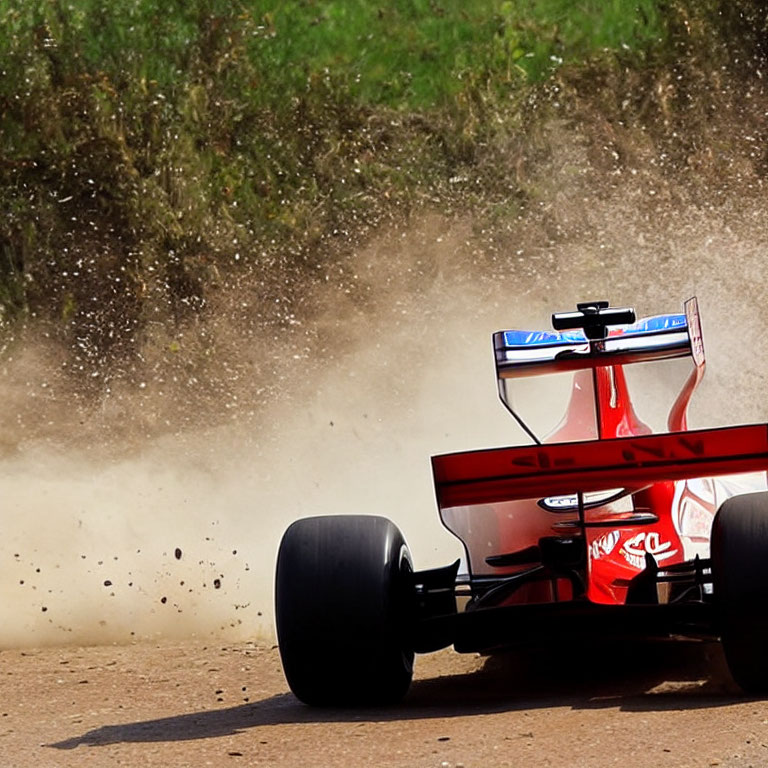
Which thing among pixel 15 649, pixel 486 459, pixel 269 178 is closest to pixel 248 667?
pixel 15 649

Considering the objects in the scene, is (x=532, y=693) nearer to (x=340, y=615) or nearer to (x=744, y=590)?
(x=340, y=615)

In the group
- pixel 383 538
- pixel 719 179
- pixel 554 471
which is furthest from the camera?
pixel 719 179

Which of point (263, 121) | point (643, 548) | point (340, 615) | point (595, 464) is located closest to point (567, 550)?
point (643, 548)

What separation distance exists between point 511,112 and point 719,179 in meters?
2.52

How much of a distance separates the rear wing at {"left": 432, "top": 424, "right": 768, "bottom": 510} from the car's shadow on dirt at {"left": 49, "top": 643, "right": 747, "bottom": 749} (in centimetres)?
85

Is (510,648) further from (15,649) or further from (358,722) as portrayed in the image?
(15,649)

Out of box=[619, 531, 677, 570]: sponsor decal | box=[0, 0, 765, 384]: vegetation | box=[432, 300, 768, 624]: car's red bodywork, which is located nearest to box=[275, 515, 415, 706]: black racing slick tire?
box=[432, 300, 768, 624]: car's red bodywork

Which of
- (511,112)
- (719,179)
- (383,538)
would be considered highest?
(511,112)

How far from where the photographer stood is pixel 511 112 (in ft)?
58.1

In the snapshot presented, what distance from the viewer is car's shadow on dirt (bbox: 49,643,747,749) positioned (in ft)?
20.0

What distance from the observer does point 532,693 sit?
22.0ft

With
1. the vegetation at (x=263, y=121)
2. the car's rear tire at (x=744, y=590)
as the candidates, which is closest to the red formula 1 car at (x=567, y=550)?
the car's rear tire at (x=744, y=590)

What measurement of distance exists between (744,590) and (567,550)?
88 cm

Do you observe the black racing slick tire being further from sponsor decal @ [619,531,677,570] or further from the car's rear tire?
the car's rear tire
